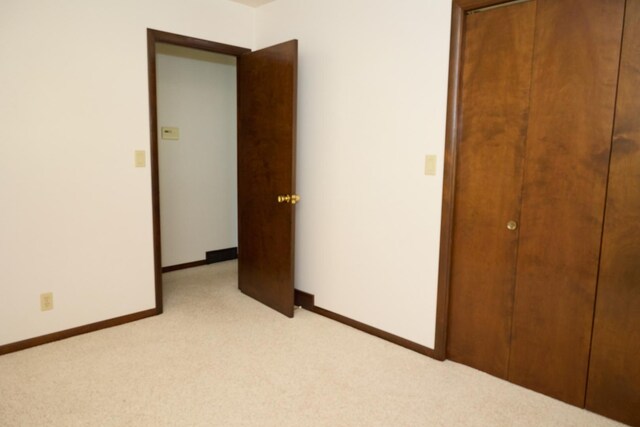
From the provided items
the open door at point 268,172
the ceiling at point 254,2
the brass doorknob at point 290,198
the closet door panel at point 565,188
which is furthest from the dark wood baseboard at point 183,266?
the closet door panel at point 565,188

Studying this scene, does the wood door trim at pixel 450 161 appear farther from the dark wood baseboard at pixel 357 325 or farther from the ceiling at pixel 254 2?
the ceiling at pixel 254 2

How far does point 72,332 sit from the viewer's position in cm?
278

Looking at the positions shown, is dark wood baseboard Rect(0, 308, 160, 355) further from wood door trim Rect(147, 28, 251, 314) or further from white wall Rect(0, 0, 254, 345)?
wood door trim Rect(147, 28, 251, 314)

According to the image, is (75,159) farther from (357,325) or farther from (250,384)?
(357,325)

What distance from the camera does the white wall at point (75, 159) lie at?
248 cm

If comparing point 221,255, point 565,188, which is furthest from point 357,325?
point 221,255

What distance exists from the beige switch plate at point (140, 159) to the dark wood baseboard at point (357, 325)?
1.50m

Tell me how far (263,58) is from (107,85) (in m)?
1.11

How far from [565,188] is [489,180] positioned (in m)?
0.37

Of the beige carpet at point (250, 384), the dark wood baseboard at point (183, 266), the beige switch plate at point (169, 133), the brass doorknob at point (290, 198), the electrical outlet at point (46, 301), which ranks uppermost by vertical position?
the beige switch plate at point (169, 133)

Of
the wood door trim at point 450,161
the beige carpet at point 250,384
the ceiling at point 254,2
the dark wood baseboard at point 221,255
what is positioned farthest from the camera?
the dark wood baseboard at point 221,255

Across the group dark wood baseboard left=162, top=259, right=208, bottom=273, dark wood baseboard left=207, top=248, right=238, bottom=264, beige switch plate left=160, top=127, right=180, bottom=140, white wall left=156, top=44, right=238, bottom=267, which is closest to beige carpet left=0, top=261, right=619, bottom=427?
dark wood baseboard left=162, top=259, right=208, bottom=273

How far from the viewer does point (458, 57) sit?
2.29 meters

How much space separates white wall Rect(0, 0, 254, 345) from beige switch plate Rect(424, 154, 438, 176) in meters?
1.93
